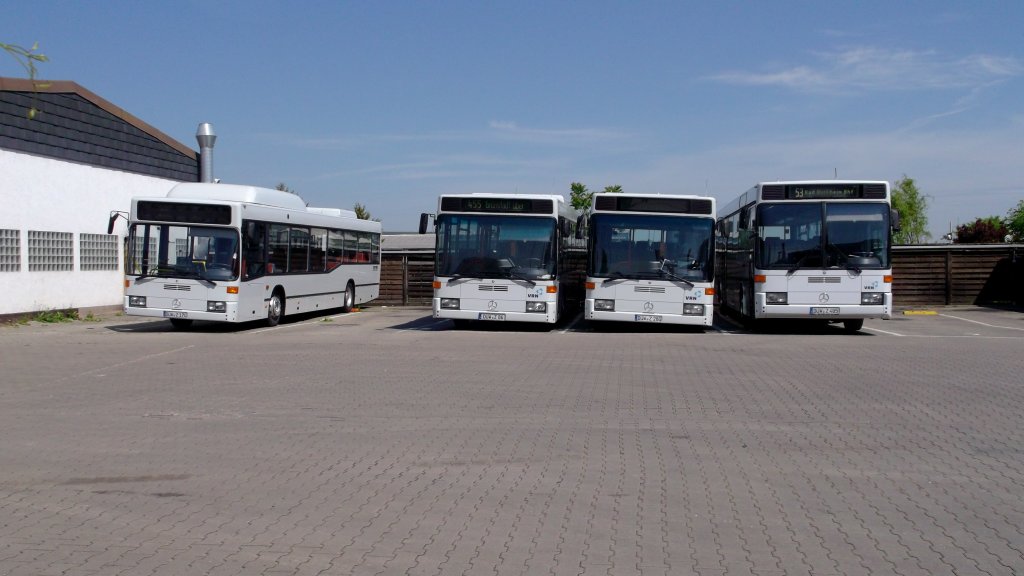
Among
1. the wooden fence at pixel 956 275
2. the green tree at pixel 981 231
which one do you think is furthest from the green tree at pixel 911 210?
the wooden fence at pixel 956 275

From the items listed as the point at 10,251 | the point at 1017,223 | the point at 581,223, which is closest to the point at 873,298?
the point at 581,223

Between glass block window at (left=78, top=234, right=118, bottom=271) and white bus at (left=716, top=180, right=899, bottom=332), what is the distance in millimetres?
18206

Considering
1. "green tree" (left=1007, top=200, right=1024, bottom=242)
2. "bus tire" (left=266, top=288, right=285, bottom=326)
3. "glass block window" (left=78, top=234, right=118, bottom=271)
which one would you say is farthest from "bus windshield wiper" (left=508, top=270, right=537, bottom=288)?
"green tree" (left=1007, top=200, right=1024, bottom=242)

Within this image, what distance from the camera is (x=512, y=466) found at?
25.3 ft

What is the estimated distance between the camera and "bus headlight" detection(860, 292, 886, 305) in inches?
766

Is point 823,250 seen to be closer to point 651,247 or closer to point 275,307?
point 651,247

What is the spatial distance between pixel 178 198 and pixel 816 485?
1761 centimetres

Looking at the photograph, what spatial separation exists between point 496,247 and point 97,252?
13.1 m

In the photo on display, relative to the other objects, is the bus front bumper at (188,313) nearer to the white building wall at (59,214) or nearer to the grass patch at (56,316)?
the white building wall at (59,214)

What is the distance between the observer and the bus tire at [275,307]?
22688 mm

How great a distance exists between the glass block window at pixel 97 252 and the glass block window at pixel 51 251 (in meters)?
0.47

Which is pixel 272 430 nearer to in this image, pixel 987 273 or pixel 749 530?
pixel 749 530

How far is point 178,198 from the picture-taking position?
2131 centimetres

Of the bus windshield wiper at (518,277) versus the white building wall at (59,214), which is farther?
the white building wall at (59,214)
